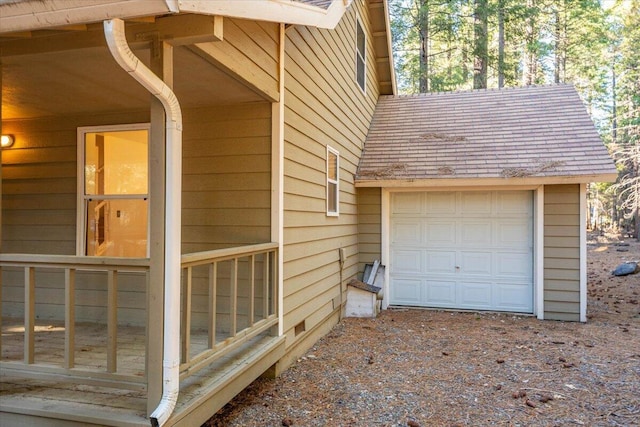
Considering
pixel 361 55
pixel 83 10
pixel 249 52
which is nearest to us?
pixel 83 10

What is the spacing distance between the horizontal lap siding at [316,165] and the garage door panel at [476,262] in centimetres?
195

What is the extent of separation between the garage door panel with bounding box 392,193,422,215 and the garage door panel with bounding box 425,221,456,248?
367 millimetres

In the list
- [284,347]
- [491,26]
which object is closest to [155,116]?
[284,347]

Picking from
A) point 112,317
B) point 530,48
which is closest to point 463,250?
point 112,317

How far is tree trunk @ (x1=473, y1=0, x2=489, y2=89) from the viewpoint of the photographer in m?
15.0

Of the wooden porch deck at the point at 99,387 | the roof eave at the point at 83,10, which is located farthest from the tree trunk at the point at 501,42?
the roof eave at the point at 83,10

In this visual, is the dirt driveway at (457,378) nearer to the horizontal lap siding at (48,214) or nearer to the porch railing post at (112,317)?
the porch railing post at (112,317)

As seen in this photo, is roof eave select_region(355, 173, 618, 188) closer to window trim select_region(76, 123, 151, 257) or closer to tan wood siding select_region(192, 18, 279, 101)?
tan wood siding select_region(192, 18, 279, 101)

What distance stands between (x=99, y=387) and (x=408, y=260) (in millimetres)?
5998

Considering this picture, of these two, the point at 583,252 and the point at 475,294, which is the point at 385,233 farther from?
the point at 583,252

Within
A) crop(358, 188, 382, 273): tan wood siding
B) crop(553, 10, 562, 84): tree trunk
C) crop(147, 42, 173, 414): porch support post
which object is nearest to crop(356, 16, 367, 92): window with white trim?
crop(358, 188, 382, 273): tan wood siding

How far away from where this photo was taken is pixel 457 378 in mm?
4375

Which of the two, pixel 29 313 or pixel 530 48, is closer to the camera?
pixel 29 313

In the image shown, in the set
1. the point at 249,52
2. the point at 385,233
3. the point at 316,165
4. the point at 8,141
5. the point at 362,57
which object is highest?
the point at 362,57
